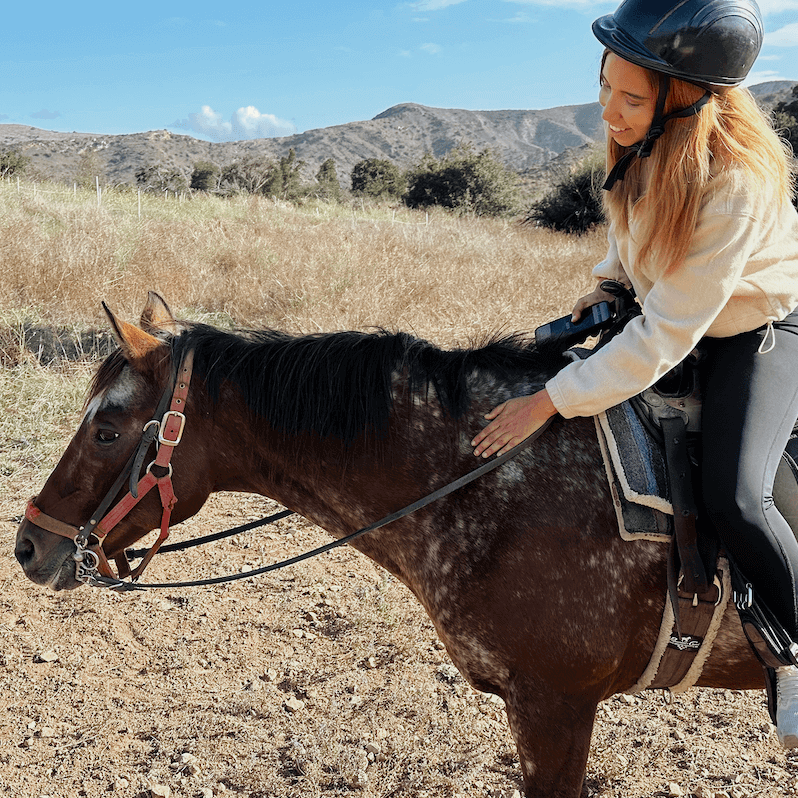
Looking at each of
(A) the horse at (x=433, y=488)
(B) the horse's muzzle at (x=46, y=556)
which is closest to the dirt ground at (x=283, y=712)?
(A) the horse at (x=433, y=488)

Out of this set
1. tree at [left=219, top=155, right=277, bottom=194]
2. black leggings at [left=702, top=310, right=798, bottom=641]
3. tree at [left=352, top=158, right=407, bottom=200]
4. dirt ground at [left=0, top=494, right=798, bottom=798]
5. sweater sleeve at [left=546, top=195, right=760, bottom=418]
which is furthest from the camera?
tree at [left=352, top=158, right=407, bottom=200]

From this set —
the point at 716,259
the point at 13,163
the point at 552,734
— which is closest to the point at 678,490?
the point at 716,259

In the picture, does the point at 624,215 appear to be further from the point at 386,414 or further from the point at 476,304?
the point at 476,304

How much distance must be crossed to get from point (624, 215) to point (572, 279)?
8999 mm

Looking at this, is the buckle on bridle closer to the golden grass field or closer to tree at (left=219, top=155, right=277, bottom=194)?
the golden grass field

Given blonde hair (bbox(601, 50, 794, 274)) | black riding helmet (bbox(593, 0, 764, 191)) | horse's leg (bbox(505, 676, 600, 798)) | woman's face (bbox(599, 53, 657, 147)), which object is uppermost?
black riding helmet (bbox(593, 0, 764, 191))

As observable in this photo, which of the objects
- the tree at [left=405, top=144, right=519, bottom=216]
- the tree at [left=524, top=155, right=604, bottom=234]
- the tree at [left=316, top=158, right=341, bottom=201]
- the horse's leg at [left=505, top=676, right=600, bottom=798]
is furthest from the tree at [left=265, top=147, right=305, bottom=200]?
the horse's leg at [left=505, top=676, right=600, bottom=798]

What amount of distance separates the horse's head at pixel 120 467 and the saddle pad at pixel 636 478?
55.3 inches

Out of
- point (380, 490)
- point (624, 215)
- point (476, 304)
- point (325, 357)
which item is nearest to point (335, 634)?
point (380, 490)

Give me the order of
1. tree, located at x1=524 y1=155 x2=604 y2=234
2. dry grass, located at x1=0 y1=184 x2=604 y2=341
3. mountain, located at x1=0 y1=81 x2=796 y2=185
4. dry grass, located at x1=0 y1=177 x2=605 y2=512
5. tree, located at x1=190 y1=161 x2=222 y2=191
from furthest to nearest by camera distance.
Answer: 1. mountain, located at x1=0 y1=81 x2=796 y2=185
2. tree, located at x1=190 y1=161 x2=222 y2=191
3. tree, located at x1=524 y1=155 x2=604 y2=234
4. dry grass, located at x1=0 y1=184 x2=604 y2=341
5. dry grass, located at x1=0 y1=177 x2=605 y2=512

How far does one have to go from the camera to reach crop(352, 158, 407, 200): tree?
3488 cm

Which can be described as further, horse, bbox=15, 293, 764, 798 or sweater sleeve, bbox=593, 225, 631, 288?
sweater sleeve, bbox=593, 225, 631, 288

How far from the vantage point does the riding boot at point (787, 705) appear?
71.6 inches

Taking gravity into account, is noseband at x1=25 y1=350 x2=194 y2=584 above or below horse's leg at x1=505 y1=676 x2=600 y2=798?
above
